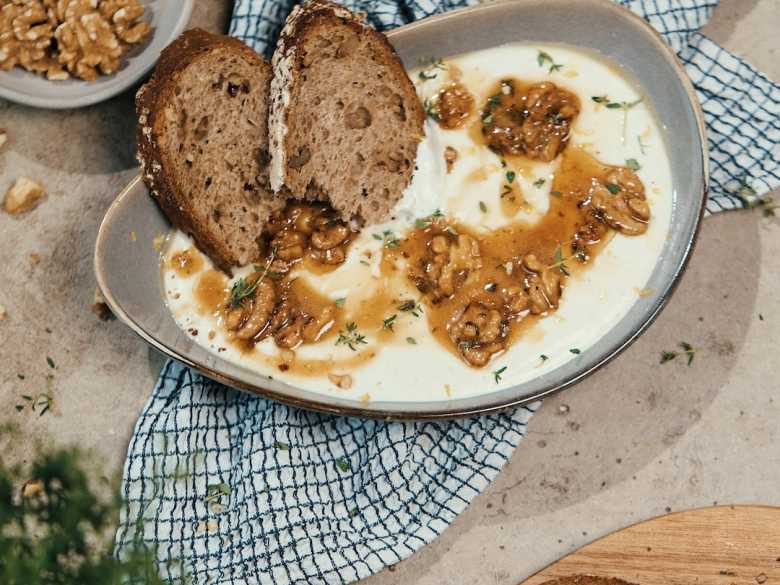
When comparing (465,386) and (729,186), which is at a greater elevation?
(729,186)

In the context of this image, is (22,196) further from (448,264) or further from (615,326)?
(615,326)

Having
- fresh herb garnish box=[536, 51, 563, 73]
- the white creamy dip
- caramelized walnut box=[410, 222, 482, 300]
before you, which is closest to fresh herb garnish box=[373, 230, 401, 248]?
the white creamy dip

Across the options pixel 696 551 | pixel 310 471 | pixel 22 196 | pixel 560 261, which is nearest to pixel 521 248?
pixel 560 261

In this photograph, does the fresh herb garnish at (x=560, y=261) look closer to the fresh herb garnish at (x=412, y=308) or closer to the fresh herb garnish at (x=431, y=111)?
the fresh herb garnish at (x=412, y=308)

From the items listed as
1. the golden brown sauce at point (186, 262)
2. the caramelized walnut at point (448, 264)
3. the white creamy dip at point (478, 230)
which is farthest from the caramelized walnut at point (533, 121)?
the golden brown sauce at point (186, 262)

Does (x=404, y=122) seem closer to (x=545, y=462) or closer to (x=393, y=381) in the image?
(x=393, y=381)

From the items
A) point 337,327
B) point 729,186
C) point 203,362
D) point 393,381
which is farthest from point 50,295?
point 729,186
